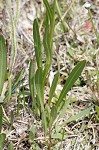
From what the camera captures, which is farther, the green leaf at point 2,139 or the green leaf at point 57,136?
the green leaf at point 57,136


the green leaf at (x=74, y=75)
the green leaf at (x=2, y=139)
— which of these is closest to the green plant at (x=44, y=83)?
the green leaf at (x=74, y=75)

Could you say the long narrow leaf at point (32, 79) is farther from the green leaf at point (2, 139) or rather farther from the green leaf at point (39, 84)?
the green leaf at point (2, 139)

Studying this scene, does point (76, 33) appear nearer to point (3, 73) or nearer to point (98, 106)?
point (98, 106)

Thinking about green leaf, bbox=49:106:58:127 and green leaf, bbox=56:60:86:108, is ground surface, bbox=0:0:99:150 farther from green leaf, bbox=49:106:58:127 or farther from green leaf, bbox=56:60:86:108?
green leaf, bbox=56:60:86:108

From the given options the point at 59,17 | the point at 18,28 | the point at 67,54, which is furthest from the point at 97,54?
the point at 18,28

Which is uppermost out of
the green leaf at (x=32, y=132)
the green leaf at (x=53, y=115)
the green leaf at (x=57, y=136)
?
the green leaf at (x=53, y=115)

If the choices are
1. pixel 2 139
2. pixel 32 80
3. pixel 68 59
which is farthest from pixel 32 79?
pixel 68 59
